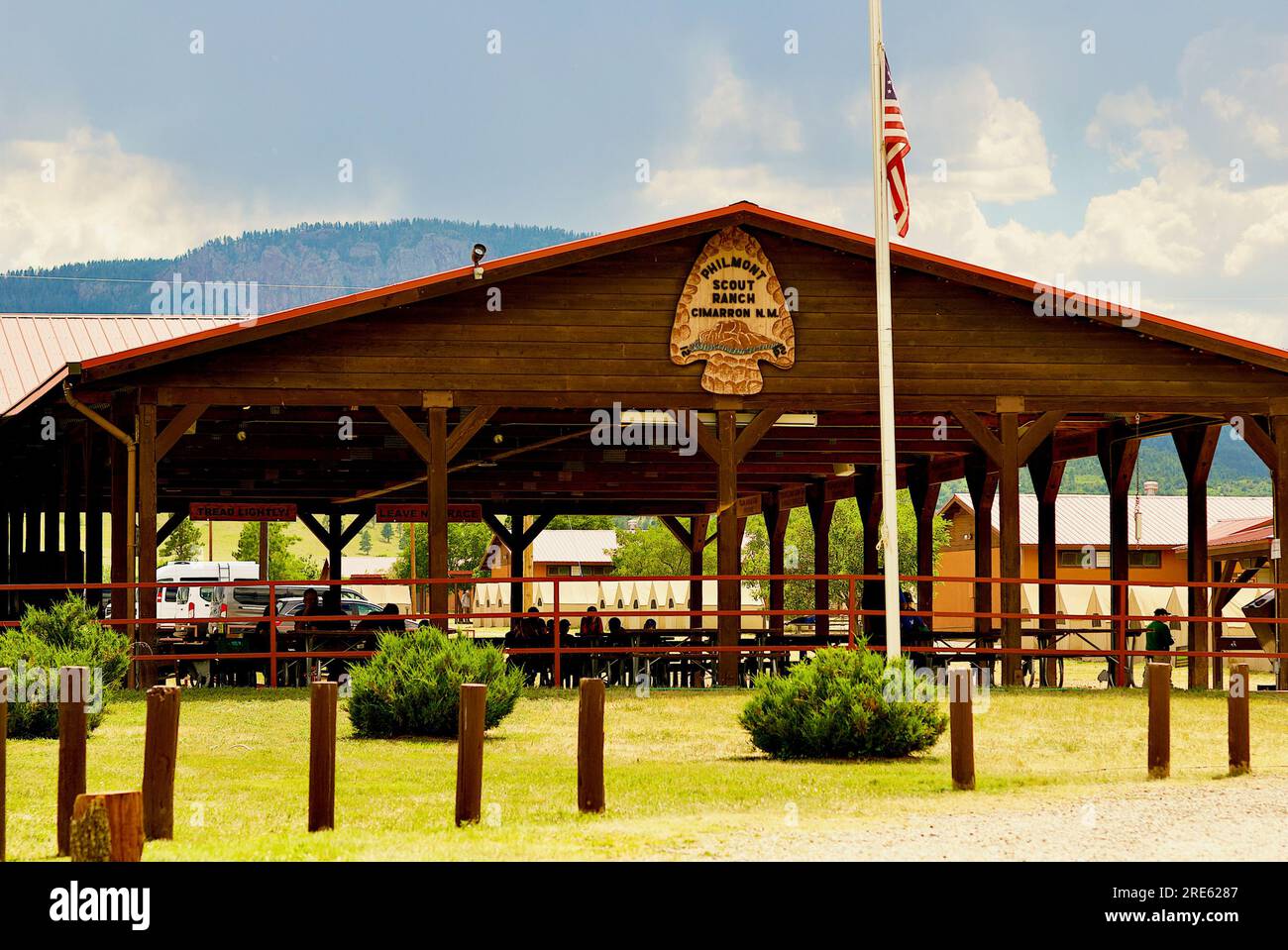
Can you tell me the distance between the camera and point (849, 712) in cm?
1414

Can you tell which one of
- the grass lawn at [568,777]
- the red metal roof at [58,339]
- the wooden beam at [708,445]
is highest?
the red metal roof at [58,339]

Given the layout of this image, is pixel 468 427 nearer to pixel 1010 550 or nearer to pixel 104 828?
pixel 1010 550

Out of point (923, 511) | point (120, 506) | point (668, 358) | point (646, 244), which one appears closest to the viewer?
point (646, 244)

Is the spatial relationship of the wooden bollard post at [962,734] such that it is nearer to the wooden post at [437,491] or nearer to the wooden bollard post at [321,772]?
the wooden bollard post at [321,772]

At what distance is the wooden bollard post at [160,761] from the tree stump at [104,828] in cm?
269

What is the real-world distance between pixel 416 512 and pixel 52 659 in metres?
17.4

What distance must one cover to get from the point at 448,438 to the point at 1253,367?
37.2 ft

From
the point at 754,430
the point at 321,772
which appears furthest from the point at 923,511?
the point at 321,772

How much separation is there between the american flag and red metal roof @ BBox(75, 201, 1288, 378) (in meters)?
3.79

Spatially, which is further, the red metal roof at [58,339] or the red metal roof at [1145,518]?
the red metal roof at [1145,518]

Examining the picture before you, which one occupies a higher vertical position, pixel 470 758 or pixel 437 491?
pixel 437 491

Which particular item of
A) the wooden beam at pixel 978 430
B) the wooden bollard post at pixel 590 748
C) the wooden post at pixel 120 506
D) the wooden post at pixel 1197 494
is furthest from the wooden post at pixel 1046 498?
the wooden bollard post at pixel 590 748

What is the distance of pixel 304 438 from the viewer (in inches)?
1103

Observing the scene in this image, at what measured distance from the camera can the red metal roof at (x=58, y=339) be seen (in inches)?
1120
